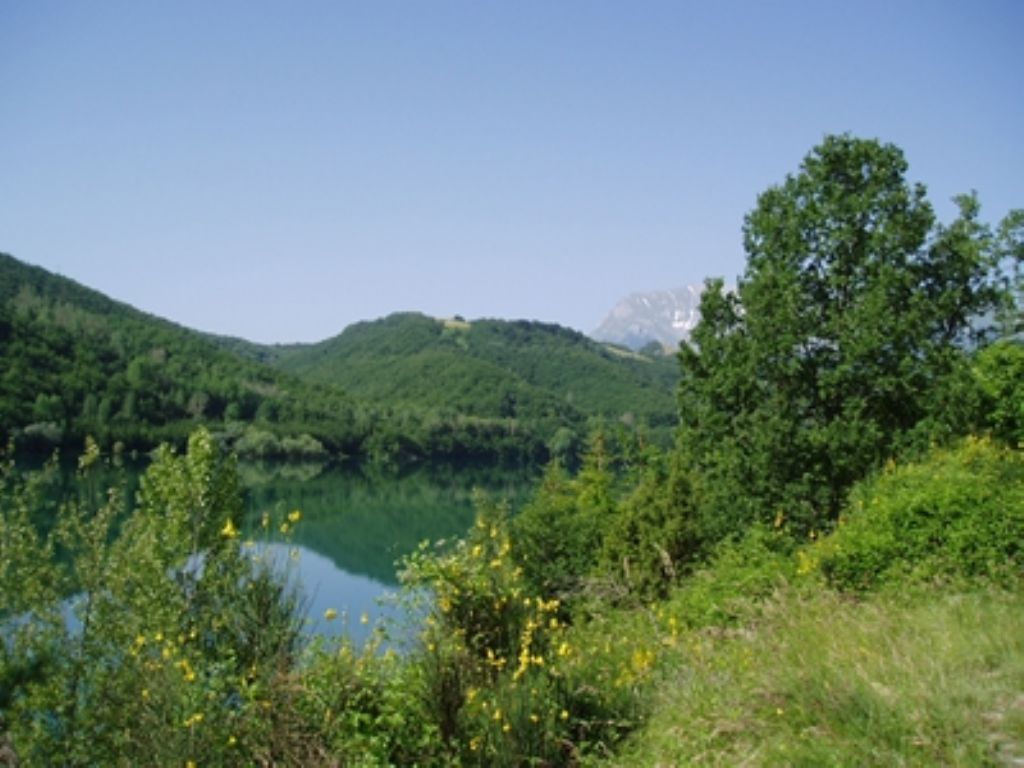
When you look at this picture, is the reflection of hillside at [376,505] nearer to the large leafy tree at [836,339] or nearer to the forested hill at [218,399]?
the forested hill at [218,399]

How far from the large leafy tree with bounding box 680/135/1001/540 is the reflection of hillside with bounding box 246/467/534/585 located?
2198 cm

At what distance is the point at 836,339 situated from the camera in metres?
15.2

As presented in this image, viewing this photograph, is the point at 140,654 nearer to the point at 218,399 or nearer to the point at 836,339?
the point at 836,339

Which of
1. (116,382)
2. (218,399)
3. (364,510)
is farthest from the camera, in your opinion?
(218,399)

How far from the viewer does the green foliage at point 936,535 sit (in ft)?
25.3

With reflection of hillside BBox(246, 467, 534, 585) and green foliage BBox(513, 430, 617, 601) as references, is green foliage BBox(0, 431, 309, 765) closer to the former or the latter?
green foliage BBox(513, 430, 617, 601)

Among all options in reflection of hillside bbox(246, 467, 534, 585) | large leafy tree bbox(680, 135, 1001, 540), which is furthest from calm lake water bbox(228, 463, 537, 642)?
large leafy tree bbox(680, 135, 1001, 540)

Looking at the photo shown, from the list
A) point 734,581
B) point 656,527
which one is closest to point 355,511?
point 656,527

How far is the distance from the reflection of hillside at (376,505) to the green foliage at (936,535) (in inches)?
1103

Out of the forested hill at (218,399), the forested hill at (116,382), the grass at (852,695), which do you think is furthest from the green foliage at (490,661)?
the forested hill at (116,382)

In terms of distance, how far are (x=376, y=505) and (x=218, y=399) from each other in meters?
56.1

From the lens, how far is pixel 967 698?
380 cm

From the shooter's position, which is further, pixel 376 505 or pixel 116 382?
pixel 116 382

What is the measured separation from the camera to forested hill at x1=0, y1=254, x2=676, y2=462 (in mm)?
88094
